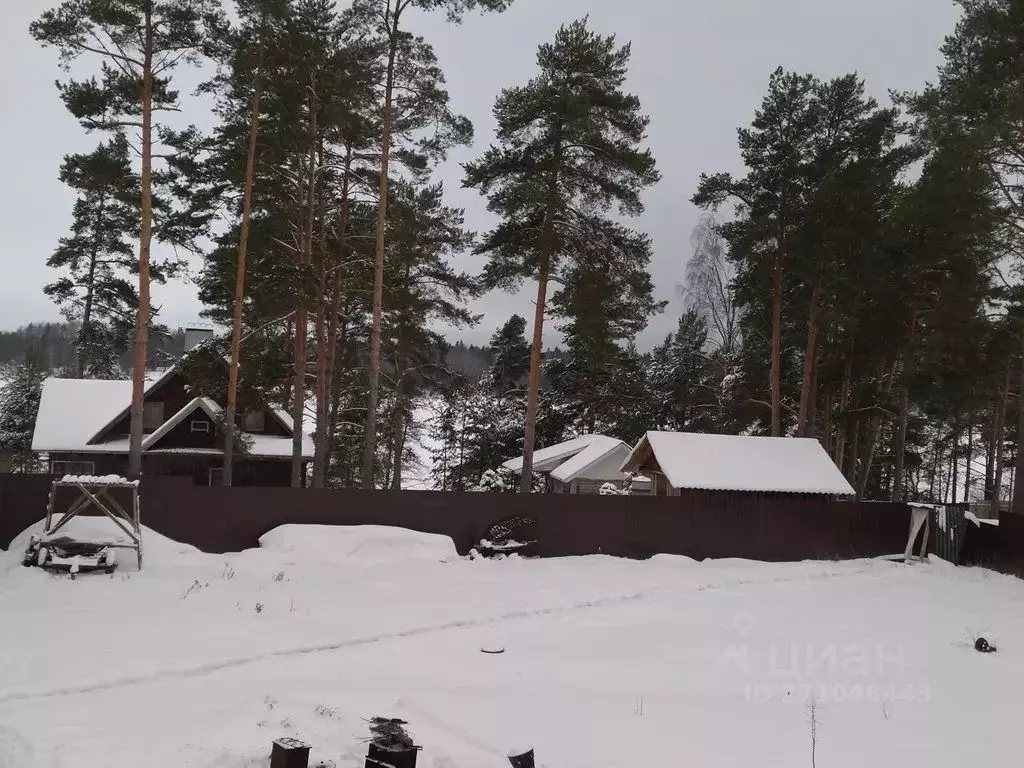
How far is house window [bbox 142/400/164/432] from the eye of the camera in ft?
89.1

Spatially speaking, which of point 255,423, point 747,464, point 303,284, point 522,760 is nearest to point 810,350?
point 747,464

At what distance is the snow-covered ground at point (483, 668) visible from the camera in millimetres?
5336

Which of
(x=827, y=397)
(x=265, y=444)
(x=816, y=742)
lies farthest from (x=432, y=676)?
(x=827, y=397)

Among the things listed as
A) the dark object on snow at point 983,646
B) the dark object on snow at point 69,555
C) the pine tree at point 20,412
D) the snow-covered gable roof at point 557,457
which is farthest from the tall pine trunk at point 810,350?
the pine tree at point 20,412

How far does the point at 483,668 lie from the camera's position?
755cm

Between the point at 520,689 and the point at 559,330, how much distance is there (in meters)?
14.0

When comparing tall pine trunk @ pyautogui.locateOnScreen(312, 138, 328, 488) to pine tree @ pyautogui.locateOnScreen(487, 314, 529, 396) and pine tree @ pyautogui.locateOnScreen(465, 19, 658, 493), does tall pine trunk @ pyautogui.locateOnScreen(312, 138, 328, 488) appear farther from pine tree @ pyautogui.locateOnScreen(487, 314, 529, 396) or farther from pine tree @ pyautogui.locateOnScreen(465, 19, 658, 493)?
pine tree @ pyautogui.locateOnScreen(487, 314, 529, 396)

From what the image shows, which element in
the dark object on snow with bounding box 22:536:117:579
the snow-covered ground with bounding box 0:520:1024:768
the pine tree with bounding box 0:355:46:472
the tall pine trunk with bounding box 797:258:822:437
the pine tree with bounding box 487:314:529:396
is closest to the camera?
the snow-covered ground with bounding box 0:520:1024:768

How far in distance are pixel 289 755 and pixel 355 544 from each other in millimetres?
10378

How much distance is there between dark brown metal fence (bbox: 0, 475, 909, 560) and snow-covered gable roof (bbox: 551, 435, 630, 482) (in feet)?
29.2

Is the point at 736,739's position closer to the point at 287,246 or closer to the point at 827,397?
the point at 287,246

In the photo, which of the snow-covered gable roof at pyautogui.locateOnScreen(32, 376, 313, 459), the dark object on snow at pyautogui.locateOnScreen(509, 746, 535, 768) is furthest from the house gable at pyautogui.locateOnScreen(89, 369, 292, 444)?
the dark object on snow at pyautogui.locateOnScreen(509, 746, 535, 768)

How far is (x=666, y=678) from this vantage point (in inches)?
296

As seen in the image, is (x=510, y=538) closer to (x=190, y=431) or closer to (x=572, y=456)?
(x=572, y=456)
